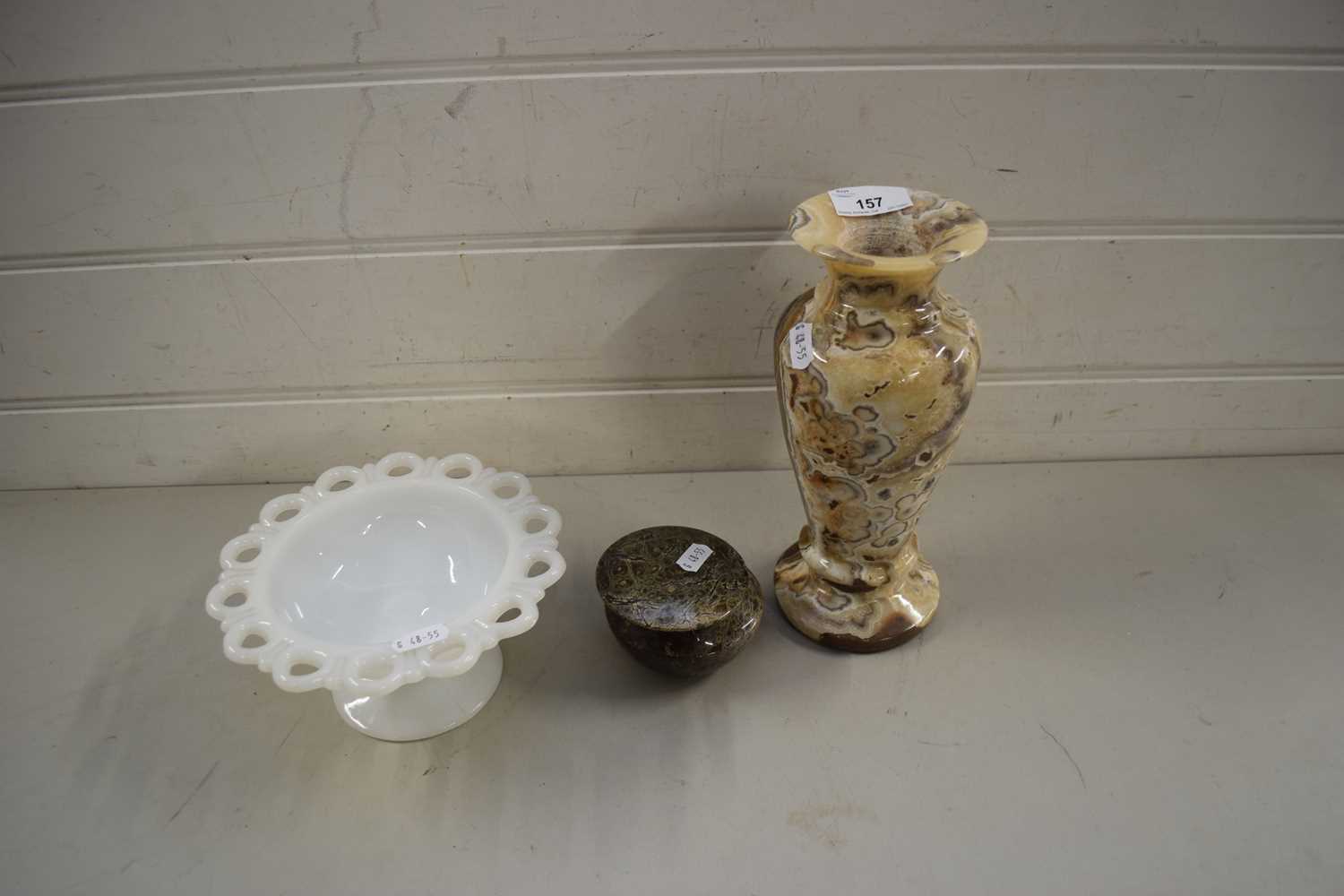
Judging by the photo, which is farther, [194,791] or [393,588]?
[393,588]

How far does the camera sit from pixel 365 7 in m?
1.31

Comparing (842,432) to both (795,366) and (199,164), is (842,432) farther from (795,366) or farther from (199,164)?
(199,164)

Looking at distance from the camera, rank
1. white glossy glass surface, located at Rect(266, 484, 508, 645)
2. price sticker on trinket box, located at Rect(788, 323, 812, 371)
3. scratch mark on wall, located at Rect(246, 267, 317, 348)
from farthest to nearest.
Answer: scratch mark on wall, located at Rect(246, 267, 317, 348), white glossy glass surface, located at Rect(266, 484, 508, 645), price sticker on trinket box, located at Rect(788, 323, 812, 371)

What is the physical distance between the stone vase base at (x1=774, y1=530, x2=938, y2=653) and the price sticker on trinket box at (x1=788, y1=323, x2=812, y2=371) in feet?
1.25

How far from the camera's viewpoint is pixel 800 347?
1197 millimetres

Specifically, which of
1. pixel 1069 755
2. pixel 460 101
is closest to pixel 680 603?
pixel 1069 755

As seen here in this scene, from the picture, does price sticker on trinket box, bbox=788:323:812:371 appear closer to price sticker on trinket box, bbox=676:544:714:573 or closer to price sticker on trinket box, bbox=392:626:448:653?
price sticker on trinket box, bbox=676:544:714:573

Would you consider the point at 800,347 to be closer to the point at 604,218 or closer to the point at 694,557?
the point at 694,557

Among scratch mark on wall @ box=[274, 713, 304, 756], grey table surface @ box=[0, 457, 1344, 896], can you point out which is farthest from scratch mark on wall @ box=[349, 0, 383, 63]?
scratch mark on wall @ box=[274, 713, 304, 756]

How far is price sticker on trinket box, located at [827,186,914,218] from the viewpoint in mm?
1248

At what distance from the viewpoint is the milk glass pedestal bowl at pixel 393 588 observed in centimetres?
109

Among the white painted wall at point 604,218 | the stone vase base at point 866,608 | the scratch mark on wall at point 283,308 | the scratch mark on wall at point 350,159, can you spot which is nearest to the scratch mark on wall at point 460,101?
the white painted wall at point 604,218

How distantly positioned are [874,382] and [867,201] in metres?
0.30

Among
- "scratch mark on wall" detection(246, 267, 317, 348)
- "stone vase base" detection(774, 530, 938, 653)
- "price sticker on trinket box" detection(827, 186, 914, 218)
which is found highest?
"price sticker on trinket box" detection(827, 186, 914, 218)
